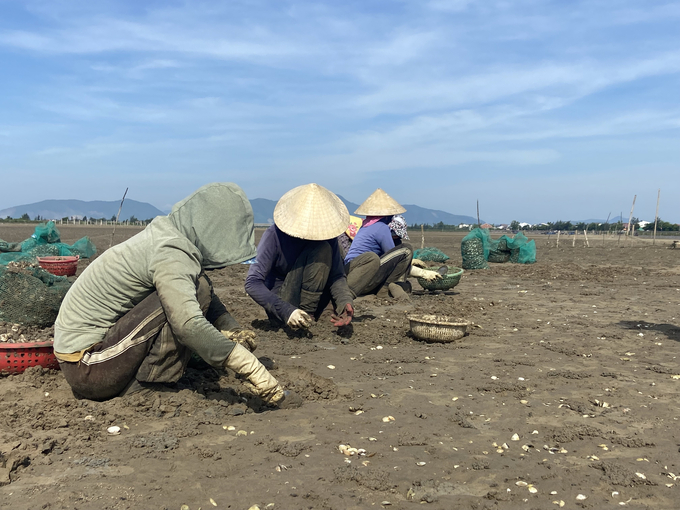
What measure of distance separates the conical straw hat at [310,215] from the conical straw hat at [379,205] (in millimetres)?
2820

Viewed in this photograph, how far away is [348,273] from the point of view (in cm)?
772

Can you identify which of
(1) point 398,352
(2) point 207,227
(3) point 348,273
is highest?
(2) point 207,227

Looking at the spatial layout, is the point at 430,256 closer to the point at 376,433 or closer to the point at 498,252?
the point at 498,252

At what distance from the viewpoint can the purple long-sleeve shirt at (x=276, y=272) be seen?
526 cm

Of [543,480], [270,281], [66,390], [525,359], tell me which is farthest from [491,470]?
[270,281]

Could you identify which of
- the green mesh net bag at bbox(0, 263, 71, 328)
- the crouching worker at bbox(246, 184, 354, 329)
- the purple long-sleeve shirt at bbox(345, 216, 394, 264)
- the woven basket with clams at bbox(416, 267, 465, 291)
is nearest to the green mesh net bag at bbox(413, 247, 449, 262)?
the woven basket with clams at bbox(416, 267, 465, 291)

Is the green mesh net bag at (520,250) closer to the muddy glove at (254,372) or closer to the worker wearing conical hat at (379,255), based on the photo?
the worker wearing conical hat at (379,255)

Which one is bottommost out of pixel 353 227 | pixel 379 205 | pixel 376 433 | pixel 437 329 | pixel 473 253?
pixel 376 433

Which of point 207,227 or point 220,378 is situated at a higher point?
point 207,227

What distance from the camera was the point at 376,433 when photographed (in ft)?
10.8

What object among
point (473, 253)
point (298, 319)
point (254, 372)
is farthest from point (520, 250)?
point (254, 372)

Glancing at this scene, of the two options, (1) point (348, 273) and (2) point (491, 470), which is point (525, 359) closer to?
(2) point (491, 470)

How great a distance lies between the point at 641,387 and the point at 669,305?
4.70 meters

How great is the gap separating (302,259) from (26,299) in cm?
259
